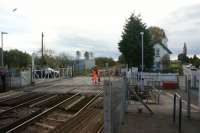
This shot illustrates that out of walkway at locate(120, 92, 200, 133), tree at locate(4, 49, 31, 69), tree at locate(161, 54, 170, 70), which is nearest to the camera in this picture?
walkway at locate(120, 92, 200, 133)

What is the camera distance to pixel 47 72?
47531 mm

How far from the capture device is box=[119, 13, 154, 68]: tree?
57875 mm

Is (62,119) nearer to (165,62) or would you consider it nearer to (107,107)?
(107,107)

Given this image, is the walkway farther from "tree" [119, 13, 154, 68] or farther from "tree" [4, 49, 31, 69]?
"tree" [4, 49, 31, 69]

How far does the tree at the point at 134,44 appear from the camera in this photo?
5788cm

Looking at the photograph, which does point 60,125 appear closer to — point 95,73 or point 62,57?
point 95,73

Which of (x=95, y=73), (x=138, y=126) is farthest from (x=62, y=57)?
(x=138, y=126)

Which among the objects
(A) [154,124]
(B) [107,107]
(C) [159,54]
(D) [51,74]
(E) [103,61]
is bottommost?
(A) [154,124]

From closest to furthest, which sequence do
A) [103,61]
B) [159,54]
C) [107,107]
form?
[107,107] < [159,54] < [103,61]

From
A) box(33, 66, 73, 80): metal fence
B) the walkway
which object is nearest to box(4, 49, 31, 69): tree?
box(33, 66, 73, 80): metal fence

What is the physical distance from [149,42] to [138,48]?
2.48 meters

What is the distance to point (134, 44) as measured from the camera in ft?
190

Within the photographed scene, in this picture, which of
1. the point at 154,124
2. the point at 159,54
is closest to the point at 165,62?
the point at 159,54

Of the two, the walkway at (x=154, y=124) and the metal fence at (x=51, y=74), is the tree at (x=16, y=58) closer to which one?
the metal fence at (x=51, y=74)
